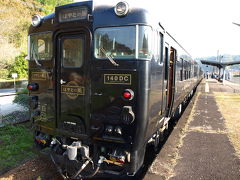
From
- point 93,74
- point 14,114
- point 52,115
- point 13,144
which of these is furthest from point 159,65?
point 14,114

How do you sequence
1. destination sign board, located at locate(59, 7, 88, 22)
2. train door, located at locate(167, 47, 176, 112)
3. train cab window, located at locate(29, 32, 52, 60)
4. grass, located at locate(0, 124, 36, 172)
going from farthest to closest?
train door, located at locate(167, 47, 176, 112) → grass, located at locate(0, 124, 36, 172) → train cab window, located at locate(29, 32, 52, 60) → destination sign board, located at locate(59, 7, 88, 22)

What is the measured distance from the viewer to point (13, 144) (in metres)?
5.90

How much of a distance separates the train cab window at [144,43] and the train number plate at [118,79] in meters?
0.39

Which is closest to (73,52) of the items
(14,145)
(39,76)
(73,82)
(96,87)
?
(73,82)

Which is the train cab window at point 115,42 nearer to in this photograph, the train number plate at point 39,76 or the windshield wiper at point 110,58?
the windshield wiper at point 110,58

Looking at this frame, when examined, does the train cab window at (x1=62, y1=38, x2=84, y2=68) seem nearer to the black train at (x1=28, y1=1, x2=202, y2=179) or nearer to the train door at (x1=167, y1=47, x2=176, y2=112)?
the black train at (x1=28, y1=1, x2=202, y2=179)

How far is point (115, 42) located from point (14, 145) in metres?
4.13

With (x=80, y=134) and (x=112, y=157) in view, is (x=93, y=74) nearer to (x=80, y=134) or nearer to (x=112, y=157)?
(x=80, y=134)

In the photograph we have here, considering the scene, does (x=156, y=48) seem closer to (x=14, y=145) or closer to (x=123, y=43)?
(x=123, y=43)

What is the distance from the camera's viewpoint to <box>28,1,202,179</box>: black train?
3.51m

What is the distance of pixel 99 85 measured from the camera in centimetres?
372

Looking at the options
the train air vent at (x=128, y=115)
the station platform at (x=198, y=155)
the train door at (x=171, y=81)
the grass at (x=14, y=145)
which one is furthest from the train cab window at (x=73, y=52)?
the train door at (x=171, y=81)

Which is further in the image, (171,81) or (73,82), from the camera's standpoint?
(171,81)

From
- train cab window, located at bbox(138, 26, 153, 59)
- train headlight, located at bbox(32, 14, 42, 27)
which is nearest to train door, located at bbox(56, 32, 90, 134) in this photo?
train headlight, located at bbox(32, 14, 42, 27)
